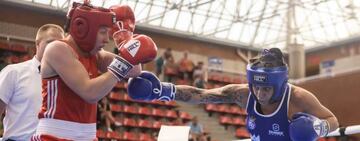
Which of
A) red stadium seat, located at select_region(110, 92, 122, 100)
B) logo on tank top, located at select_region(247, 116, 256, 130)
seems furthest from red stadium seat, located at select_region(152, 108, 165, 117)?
logo on tank top, located at select_region(247, 116, 256, 130)

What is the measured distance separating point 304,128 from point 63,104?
1.13 metres

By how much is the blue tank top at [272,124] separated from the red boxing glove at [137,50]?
0.83m

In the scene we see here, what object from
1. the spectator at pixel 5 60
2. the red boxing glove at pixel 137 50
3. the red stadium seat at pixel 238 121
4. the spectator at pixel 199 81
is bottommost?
the red stadium seat at pixel 238 121

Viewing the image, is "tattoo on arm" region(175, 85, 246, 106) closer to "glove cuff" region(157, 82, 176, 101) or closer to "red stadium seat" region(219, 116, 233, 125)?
"glove cuff" region(157, 82, 176, 101)

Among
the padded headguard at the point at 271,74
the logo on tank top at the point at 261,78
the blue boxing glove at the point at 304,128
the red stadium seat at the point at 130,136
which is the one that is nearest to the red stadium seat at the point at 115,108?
the red stadium seat at the point at 130,136

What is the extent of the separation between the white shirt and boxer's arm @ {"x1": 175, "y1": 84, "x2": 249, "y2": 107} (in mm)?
841

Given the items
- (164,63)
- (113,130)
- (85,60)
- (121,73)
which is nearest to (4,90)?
(85,60)

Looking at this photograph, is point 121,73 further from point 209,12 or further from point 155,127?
point 209,12

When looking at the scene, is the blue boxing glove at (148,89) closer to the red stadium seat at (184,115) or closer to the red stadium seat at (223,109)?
the red stadium seat at (184,115)

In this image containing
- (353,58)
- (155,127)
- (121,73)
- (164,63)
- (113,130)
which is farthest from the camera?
(353,58)

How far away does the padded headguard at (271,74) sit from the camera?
9.21 ft

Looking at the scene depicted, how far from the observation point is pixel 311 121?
2.67 meters

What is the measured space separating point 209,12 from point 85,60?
1635 centimetres

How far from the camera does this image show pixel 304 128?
261 cm
